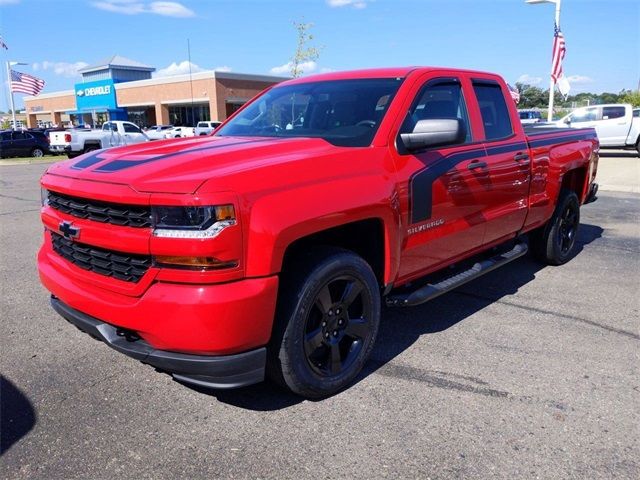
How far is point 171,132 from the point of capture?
1423 inches

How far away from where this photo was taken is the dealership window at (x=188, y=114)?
5031cm

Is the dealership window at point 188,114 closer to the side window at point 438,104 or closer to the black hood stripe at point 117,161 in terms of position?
the side window at point 438,104

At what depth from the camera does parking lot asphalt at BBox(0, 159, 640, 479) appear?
103 inches

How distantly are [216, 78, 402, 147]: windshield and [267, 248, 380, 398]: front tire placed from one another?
2.84 ft

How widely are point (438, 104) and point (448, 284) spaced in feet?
4.47

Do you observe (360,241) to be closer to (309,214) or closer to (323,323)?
(323,323)

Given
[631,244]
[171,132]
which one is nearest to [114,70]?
[171,132]

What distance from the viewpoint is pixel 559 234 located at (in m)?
5.96

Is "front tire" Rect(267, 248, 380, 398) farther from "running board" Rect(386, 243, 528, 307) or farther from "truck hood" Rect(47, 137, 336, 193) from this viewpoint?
"truck hood" Rect(47, 137, 336, 193)

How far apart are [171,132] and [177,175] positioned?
3541 cm

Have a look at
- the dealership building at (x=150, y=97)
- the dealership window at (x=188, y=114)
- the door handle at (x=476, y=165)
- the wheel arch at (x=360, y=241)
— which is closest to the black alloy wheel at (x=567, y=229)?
the door handle at (x=476, y=165)

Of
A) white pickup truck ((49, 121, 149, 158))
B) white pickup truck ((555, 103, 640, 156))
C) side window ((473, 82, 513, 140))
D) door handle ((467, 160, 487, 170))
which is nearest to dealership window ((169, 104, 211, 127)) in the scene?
white pickup truck ((49, 121, 149, 158))

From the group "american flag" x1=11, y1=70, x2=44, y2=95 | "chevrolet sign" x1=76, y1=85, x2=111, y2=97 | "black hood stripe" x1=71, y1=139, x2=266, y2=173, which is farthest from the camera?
"chevrolet sign" x1=76, y1=85, x2=111, y2=97

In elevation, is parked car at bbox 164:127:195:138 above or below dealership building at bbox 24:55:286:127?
below
